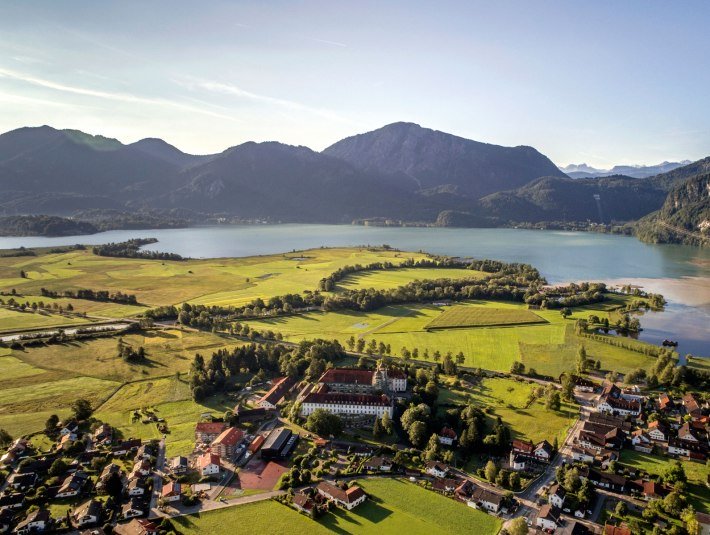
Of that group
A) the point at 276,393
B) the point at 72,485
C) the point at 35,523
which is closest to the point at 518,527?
the point at 276,393

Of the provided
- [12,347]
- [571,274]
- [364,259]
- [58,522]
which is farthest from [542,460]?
[364,259]

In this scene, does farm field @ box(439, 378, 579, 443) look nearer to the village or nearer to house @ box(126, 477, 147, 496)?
the village

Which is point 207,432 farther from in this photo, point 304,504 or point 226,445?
point 304,504

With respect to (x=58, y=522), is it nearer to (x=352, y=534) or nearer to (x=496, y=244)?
(x=352, y=534)

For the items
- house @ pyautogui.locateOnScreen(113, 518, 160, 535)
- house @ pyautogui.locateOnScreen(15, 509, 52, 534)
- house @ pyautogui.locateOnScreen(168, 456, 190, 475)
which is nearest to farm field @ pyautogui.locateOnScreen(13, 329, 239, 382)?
house @ pyautogui.locateOnScreen(168, 456, 190, 475)

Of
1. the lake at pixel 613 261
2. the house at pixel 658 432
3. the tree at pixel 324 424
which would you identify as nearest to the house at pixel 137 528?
the tree at pixel 324 424

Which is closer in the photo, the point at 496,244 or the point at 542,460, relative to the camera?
the point at 542,460
